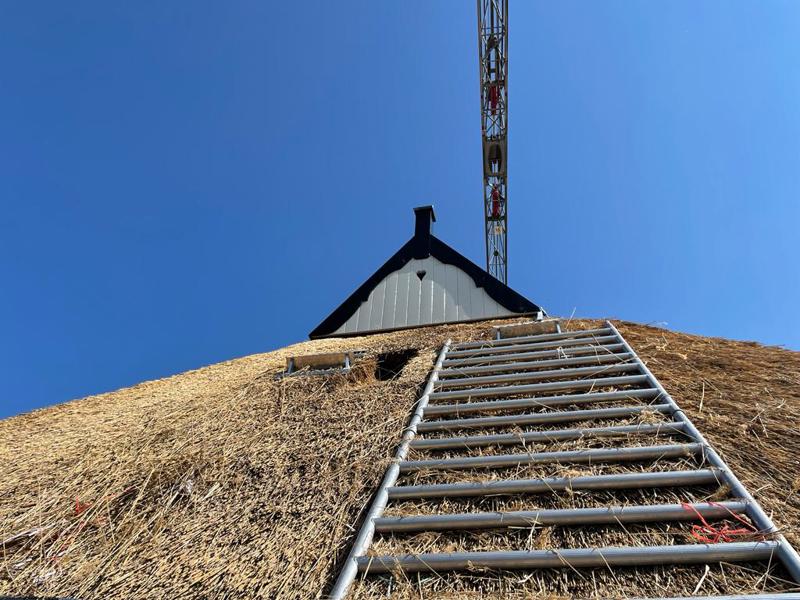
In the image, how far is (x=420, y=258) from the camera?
23.8ft

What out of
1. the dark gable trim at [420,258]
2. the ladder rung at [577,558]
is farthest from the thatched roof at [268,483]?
the dark gable trim at [420,258]

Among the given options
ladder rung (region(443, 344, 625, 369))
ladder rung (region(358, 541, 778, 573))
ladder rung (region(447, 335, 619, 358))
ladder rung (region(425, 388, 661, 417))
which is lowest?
ladder rung (region(358, 541, 778, 573))

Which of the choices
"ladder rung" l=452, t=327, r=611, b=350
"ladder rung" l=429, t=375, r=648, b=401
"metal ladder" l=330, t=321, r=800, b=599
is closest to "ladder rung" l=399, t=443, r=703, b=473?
"metal ladder" l=330, t=321, r=800, b=599

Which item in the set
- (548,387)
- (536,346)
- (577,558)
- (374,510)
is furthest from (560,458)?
(536,346)

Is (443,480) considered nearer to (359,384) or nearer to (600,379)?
(600,379)

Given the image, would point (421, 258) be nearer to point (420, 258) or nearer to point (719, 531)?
point (420, 258)

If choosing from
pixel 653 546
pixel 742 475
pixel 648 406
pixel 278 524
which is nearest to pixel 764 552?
pixel 653 546

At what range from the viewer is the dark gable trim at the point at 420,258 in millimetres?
6086

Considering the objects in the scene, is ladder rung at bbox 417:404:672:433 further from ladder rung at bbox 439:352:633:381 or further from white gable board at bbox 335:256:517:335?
white gable board at bbox 335:256:517:335

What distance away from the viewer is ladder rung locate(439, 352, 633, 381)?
3.08 metres

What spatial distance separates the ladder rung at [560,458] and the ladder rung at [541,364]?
1122 mm

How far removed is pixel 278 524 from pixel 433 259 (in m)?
5.57

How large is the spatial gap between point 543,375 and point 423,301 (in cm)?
376

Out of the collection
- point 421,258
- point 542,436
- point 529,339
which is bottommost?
point 542,436
